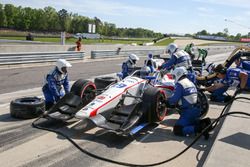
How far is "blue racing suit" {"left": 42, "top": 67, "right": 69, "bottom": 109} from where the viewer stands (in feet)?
28.9

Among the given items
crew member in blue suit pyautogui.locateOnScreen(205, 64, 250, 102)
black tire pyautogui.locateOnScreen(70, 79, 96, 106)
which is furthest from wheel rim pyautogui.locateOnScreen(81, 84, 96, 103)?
crew member in blue suit pyautogui.locateOnScreen(205, 64, 250, 102)

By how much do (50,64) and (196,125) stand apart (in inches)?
582

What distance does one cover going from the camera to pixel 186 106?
762cm

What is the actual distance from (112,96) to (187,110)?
1.76 metres

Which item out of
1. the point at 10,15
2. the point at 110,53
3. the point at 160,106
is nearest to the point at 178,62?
the point at 160,106

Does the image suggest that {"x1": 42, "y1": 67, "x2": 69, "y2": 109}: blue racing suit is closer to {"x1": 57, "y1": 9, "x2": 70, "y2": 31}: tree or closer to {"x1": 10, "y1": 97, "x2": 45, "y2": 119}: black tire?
{"x1": 10, "y1": 97, "x2": 45, "y2": 119}: black tire

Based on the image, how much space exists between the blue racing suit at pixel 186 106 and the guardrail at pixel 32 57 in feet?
42.6

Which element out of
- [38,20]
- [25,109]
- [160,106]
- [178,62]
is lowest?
[25,109]

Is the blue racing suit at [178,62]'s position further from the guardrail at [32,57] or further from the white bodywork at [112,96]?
the guardrail at [32,57]

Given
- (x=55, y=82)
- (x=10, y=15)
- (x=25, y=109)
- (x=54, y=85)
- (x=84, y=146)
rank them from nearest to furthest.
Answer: (x=84, y=146)
(x=25, y=109)
(x=54, y=85)
(x=55, y=82)
(x=10, y=15)

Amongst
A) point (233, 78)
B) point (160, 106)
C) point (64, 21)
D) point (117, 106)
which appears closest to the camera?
point (117, 106)

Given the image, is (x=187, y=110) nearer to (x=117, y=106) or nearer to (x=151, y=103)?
(x=151, y=103)

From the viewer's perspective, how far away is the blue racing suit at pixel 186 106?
7508 millimetres

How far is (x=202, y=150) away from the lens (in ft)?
22.1
